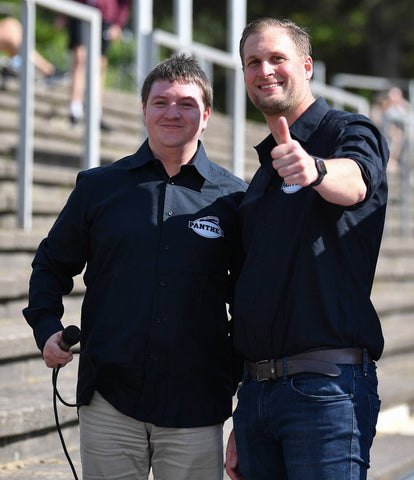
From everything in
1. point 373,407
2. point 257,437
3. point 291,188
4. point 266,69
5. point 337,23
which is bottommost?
point 257,437

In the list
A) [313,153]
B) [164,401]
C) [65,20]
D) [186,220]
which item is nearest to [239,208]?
[186,220]

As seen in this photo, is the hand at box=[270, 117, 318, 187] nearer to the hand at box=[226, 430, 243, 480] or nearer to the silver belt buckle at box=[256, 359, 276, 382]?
the silver belt buckle at box=[256, 359, 276, 382]

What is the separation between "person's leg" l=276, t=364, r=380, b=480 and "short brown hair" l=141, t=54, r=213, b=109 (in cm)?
99

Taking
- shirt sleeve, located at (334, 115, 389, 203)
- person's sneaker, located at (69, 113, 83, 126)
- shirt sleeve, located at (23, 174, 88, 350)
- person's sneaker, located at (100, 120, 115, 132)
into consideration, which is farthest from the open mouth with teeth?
person's sneaker, located at (100, 120, 115, 132)

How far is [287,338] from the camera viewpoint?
95.1 inches

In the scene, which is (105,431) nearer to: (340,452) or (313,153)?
(340,452)

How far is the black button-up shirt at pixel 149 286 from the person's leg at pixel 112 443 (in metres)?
0.04

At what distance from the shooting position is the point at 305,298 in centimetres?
240

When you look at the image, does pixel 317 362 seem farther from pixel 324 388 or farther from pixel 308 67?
pixel 308 67

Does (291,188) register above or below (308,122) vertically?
below

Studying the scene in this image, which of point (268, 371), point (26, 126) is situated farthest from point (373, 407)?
point (26, 126)

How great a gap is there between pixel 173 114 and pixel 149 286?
533mm

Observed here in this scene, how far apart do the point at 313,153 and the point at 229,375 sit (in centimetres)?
77

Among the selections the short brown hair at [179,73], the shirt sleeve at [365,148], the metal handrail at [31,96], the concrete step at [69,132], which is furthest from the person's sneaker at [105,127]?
the shirt sleeve at [365,148]
